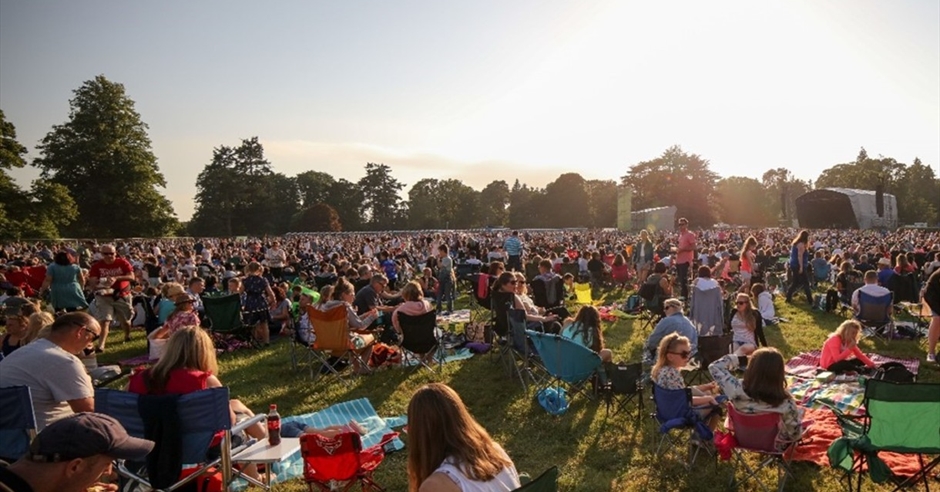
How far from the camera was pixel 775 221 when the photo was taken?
9169 centimetres

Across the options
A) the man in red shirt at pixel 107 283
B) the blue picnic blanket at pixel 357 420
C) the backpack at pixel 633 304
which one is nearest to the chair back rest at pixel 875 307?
the backpack at pixel 633 304

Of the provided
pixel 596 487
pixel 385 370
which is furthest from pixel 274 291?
pixel 596 487

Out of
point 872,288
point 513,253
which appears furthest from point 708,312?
point 513,253

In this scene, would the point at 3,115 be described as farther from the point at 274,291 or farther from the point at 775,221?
the point at 775,221

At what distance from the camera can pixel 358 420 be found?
20.4 ft

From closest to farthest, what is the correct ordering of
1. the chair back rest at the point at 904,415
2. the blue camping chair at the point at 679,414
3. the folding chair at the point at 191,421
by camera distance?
the folding chair at the point at 191,421
the chair back rest at the point at 904,415
the blue camping chair at the point at 679,414

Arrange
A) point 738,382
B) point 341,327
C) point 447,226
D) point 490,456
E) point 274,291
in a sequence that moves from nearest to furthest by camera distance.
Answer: point 490,456 → point 738,382 → point 341,327 → point 274,291 → point 447,226

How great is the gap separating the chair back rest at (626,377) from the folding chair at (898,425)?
2.02m

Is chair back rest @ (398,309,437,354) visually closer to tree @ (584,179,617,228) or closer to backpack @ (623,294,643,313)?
backpack @ (623,294,643,313)

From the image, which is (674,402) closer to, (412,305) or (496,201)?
(412,305)

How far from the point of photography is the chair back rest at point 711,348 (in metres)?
6.46

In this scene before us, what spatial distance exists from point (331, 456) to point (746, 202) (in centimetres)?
10558

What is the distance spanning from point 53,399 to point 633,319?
1077cm

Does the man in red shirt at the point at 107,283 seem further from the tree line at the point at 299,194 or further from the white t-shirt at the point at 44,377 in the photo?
the tree line at the point at 299,194
